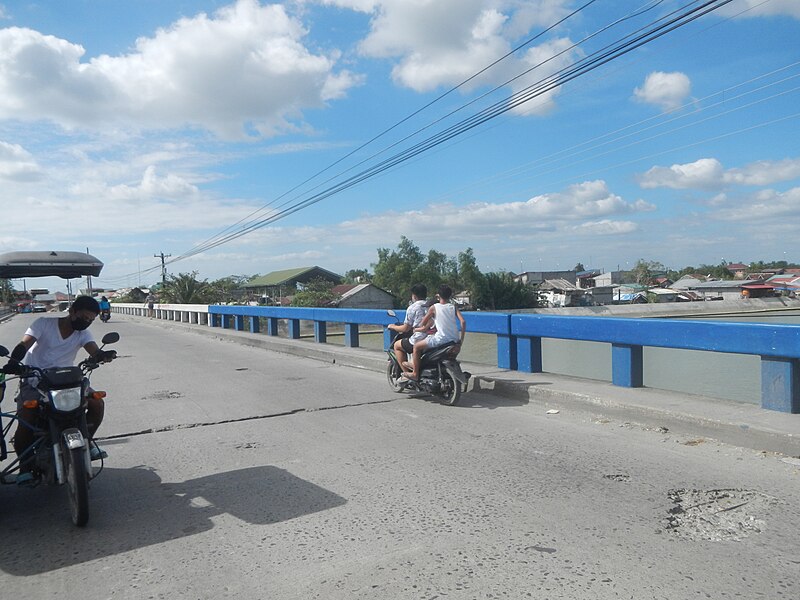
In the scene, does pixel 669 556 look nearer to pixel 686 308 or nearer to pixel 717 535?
pixel 717 535

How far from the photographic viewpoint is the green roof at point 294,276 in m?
83.2

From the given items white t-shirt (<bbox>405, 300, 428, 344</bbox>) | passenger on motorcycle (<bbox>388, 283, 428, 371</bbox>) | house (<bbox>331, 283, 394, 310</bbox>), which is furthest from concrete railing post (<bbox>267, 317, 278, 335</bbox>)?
house (<bbox>331, 283, 394, 310</bbox>)

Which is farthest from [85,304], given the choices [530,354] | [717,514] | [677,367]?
[677,367]

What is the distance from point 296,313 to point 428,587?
15.4 meters

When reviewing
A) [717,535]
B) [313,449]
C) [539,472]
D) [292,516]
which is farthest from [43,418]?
[717,535]

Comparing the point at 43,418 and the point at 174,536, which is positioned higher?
the point at 43,418

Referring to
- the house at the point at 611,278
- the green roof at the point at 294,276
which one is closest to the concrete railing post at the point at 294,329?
the green roof at the point at 294,276

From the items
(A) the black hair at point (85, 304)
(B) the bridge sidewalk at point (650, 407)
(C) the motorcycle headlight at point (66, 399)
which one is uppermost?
(A) the black hair at point (85, 304)

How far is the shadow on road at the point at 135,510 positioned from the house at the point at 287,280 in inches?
2838

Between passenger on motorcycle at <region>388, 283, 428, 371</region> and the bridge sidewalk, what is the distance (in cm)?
102

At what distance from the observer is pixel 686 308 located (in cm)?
3403

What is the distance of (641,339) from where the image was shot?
7680mm

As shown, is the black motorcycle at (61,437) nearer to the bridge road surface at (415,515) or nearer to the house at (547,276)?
the bridge road surface at (415,515)

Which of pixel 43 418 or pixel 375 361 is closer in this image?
pixel 43 418
